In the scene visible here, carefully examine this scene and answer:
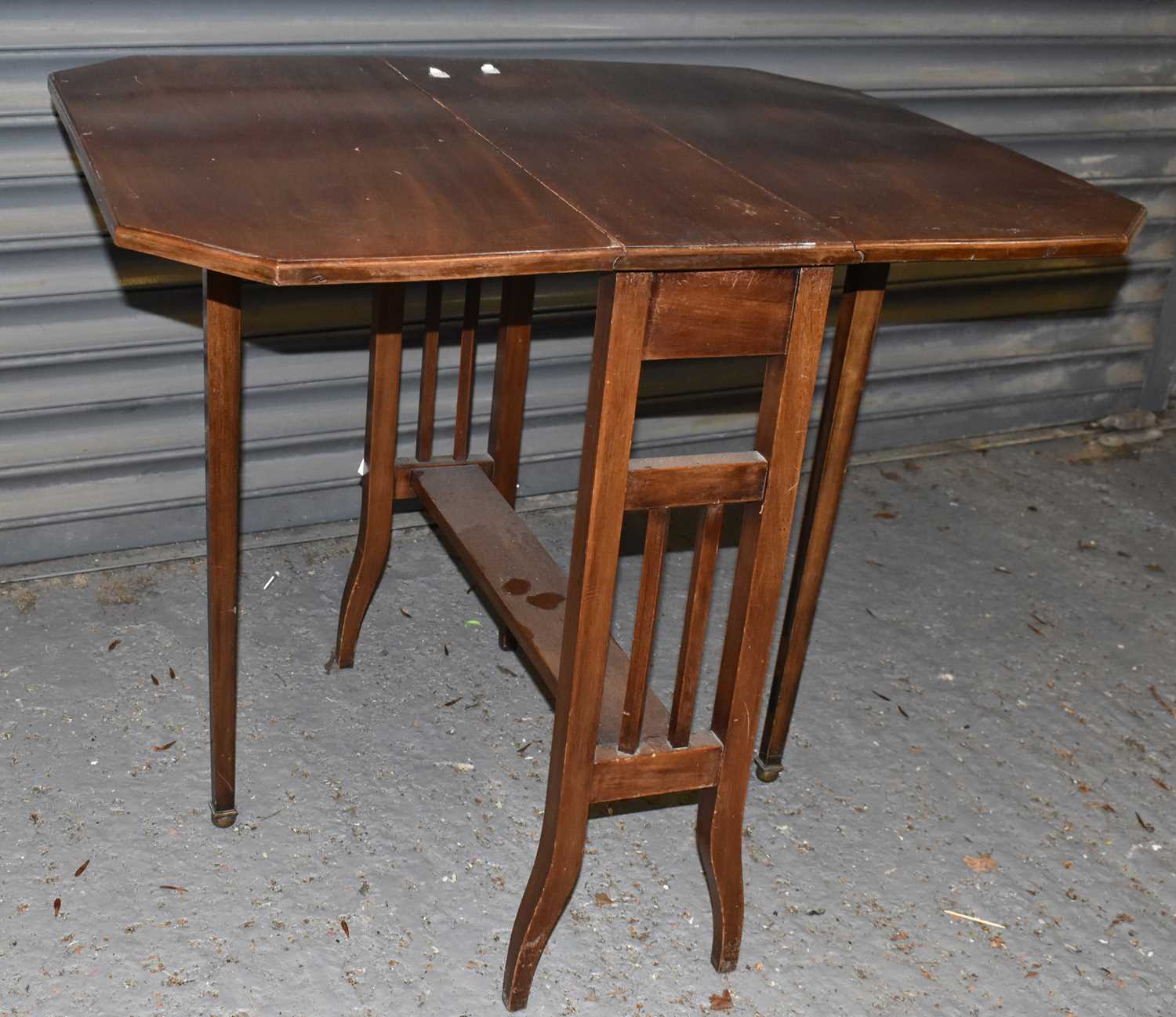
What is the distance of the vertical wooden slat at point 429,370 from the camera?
2.74 metres

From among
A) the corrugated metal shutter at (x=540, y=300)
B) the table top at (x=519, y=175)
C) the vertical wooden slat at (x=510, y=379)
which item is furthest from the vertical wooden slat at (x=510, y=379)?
the corrugated metal shutter at (x=540, y=300)

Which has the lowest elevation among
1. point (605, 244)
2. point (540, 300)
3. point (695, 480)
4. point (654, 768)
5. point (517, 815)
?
point (517, 815)

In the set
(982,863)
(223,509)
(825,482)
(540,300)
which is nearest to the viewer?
(223,509)

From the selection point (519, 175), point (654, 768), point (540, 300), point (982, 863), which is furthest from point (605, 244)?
point (540, 300)

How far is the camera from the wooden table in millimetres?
1746

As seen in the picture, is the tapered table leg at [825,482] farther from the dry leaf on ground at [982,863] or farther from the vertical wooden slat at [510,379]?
the vertical wooden slat at [510,379]

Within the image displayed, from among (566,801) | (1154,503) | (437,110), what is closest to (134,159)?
(437,110)

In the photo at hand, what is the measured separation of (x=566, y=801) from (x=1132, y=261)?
3155mm

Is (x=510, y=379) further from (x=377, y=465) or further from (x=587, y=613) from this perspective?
(x=587, y=613)

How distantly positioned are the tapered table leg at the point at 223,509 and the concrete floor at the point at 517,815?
0.55 ft

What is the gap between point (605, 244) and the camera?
1701 mm

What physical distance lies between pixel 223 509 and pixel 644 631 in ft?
2.39

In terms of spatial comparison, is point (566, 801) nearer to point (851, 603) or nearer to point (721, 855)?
point (721, 855)

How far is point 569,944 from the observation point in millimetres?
2400
